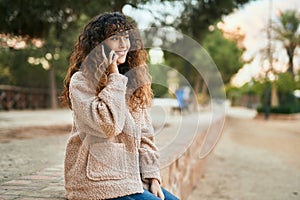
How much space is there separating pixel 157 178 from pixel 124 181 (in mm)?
276

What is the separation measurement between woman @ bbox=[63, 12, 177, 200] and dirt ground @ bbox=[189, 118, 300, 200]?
3192mm

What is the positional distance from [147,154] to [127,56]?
0.44m

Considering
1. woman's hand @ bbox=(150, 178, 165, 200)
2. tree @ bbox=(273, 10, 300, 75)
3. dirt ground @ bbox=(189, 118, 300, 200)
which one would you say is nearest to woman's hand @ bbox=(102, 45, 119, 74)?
woman's hand @ bbox=(150, 178, 165, 200)

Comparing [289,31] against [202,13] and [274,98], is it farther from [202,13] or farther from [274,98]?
[202,13]

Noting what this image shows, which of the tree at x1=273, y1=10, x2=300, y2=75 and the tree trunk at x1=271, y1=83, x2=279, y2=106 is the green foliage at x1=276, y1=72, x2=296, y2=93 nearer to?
the tree trunk at x1=271, y1=83, x2=279, y2=106

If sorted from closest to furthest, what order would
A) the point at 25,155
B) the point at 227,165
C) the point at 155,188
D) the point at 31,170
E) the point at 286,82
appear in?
the point at 155,188, the point at 31,170, the point at 25,155, the point at 227,165, the point at 286,82

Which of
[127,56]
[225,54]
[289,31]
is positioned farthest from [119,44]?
[289,31]

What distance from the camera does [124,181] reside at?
151 centimetres

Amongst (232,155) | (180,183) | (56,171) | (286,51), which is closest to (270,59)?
(286,51)

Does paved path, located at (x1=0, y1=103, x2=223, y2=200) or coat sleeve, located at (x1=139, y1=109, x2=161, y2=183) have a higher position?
coat sleeve, located at (x1=139, y1=109, x2=161, y2=183)

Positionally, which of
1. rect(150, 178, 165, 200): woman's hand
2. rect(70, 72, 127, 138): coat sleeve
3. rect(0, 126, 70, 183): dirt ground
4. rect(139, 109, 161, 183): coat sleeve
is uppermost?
rect(70, 72, 127, 138): coat sleeve

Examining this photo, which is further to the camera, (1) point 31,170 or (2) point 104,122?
(1) point 31,170

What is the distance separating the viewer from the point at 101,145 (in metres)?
1.49

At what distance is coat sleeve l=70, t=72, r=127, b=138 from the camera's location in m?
1.43
